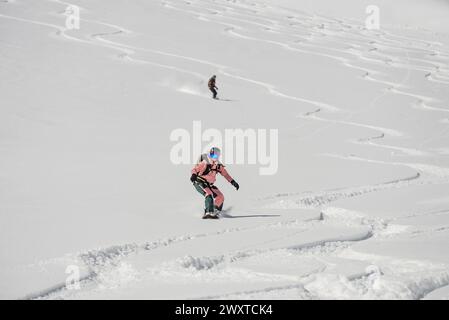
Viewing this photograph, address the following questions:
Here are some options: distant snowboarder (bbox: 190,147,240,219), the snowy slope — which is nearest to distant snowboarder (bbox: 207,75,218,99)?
the snowy slope

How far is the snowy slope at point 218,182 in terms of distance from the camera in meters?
3.75

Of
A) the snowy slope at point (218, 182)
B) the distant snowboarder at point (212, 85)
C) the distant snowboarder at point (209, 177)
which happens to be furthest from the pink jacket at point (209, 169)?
the distant snowboarder at point (212, 85)

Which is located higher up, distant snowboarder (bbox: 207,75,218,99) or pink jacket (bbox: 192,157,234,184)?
distant snowboarder (bbox: 207,75,218,99)

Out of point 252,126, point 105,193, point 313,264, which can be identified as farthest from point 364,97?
point 313,264

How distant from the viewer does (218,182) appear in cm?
673

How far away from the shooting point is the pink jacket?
5.52m

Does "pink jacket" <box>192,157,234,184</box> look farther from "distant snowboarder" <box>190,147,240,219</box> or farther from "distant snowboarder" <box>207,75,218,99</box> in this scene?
"distant snowboarder" <box>207,75,218,99</box>

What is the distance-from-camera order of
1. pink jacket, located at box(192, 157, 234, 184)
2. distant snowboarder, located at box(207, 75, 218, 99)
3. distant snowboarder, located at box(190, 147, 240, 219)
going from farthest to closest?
1. distant snowboarder, located at box(207, 75, 218, 99)
2. pink jacket, located at box(192, 157, 234, 184)
3. distant snowboarder, located at box(190, 147, 240, 219)

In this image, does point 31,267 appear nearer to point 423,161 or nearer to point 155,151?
point 155,151

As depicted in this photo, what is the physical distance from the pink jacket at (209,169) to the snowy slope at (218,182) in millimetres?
360

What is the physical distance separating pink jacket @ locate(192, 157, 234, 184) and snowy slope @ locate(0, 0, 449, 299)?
360 mm

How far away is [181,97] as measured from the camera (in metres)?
11.2

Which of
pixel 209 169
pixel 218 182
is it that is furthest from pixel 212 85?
pixel 209 169

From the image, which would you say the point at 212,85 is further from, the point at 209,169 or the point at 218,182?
the point at 209,169
